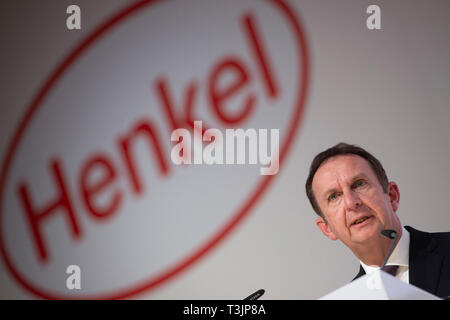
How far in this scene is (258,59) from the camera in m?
2.99

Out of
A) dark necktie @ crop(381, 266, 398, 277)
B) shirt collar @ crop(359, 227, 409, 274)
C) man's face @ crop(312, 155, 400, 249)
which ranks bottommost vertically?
dark necktie @ crop(381, 266, 398, 277)

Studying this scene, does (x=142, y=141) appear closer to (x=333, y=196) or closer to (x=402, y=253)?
(x=333, y=196)

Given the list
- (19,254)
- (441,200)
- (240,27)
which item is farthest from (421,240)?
(19,254)

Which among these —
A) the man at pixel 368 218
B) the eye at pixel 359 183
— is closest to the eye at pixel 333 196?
the man at pixel 368 218

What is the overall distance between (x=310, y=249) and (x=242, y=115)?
0.81 meters

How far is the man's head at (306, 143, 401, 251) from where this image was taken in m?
2.54

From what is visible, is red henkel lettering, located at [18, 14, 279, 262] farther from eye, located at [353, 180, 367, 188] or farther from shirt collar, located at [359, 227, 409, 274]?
shirt collar, located at [359, 227, 409, 274]

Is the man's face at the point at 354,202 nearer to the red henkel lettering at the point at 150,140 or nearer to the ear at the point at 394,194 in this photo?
the ear at the point at 394,194

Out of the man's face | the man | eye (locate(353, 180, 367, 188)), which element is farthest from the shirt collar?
eye (locate(353, 180, 367, 188))

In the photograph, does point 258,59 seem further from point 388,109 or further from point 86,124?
point 86,124

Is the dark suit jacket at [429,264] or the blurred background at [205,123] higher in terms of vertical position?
the blurred background at [205,123]

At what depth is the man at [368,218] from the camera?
2.17 meters

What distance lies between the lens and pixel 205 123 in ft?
9.78

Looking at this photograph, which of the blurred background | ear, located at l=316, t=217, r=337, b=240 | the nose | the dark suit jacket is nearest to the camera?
the dark suit jacket
